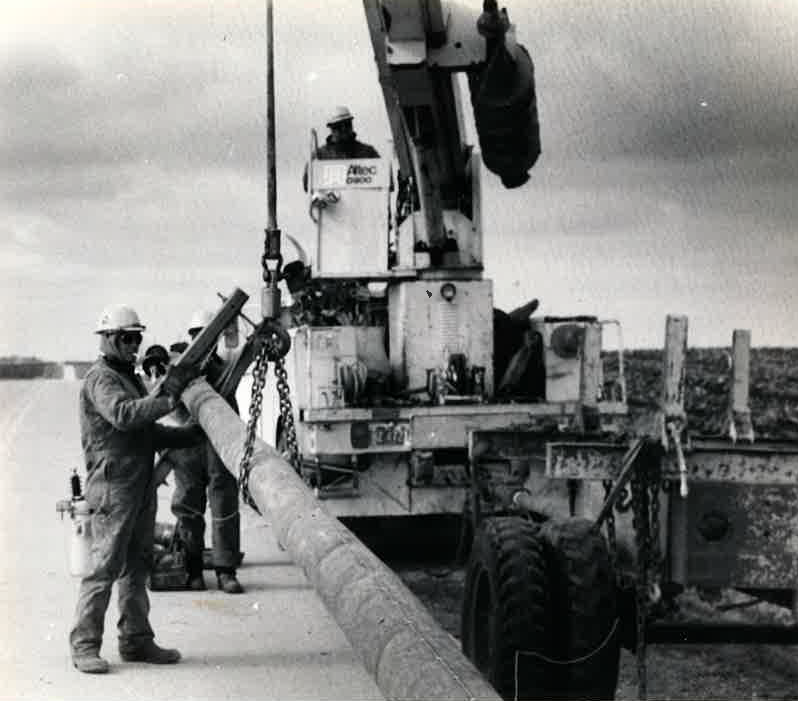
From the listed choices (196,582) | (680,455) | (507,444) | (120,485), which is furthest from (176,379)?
(680,455)

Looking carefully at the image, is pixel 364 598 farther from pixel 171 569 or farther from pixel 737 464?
pixel 171 569

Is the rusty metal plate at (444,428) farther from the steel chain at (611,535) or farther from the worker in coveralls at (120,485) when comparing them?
the steel chain at (611,535)

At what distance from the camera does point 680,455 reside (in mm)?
5801

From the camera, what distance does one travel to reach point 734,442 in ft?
20.5

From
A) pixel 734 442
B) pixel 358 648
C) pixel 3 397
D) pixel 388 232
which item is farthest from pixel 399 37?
pixel 3 397

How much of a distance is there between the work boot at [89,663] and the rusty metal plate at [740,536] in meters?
3.38

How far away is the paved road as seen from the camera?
7.45 meters

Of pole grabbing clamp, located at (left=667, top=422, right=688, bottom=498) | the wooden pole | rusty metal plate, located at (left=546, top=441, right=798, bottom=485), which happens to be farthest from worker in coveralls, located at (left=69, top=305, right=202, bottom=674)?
pole grabbing clamp, located at (left=667, top=422, right=688, bottom=498)

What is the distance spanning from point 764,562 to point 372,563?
1881 mm

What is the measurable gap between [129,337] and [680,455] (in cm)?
349

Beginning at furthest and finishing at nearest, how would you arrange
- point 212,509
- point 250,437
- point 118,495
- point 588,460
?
point 212,509 → point 118,495 → point 250,437 → point 588,460

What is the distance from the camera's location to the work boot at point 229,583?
10.2m

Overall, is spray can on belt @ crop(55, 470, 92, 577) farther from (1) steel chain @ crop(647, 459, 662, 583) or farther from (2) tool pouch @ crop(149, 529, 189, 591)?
(1) steel chain @ crop(647, 459, 662, 583)

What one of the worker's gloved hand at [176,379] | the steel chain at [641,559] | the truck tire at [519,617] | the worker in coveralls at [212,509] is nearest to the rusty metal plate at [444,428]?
the worker in coveralls at [212,509]
